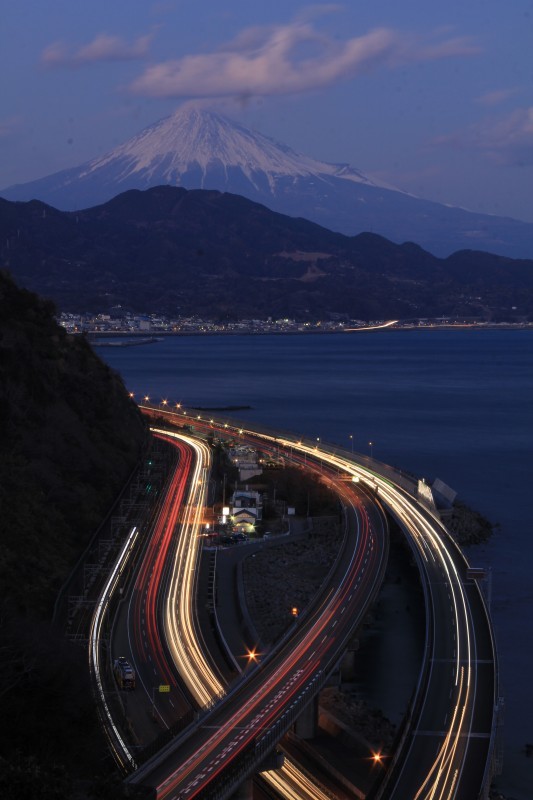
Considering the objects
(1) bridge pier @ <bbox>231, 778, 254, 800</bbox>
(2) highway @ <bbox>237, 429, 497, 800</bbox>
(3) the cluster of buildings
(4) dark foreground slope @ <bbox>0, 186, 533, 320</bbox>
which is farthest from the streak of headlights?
(4) dark foreground slope @ <bbox>0, 186, 533, 320</bbox>

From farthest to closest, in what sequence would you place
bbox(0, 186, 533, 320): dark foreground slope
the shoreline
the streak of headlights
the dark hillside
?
bbox(0, 186, 533, 320): dark foreground slope < the shoreline < the dark hillside < the streak of headlights

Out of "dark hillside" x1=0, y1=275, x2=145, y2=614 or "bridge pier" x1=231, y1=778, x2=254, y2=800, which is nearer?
"bridge pier" x1=231, y1=778, x2=254, y2=800

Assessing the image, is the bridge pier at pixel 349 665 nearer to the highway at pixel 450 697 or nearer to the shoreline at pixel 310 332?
the highway at pixel 450 697

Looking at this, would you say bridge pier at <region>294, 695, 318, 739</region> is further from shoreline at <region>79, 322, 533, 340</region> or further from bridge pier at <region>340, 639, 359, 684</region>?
shoreline at <region>79, 322, 533, 340</region>

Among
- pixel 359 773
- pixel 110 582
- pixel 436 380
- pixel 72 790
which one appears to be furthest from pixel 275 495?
pixel 436 380

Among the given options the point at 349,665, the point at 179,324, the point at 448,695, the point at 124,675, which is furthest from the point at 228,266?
the point at 448,695

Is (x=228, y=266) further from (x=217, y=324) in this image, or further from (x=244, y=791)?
(x=244, y=791)

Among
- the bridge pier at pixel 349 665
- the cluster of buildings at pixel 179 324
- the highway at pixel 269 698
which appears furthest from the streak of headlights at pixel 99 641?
the cluster of buildings at pixel 179 324
